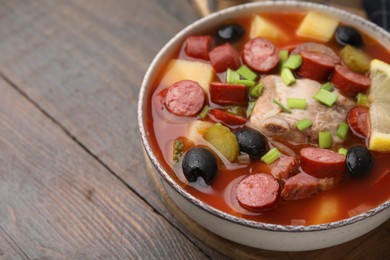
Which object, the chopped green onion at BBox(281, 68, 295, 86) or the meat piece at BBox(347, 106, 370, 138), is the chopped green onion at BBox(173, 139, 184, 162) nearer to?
the chopped green onion at BBox(281, 68, 295, 86)

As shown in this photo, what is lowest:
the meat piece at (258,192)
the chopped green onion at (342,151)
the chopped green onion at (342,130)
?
the meat piece at (258,192)

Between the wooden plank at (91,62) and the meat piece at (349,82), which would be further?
the wooden plank at (91,62)

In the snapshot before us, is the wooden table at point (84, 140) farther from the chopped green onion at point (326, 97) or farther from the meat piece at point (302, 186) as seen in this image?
the chopped green onion at point (326, 97)

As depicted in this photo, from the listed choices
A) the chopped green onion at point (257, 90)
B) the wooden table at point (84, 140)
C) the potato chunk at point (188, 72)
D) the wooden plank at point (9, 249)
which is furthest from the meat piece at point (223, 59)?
the wooden plank at point (9, 249)

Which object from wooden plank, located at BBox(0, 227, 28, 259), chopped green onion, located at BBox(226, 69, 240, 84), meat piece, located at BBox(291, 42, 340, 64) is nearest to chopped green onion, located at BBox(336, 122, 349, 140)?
meat piece, located at BBox(291, 42, 340, 64)

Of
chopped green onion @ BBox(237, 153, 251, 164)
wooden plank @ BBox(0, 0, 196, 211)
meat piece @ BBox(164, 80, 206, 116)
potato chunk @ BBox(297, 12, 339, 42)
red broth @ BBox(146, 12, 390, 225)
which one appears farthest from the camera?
wooden plank @ BBox(0, 0, 196, 211)
